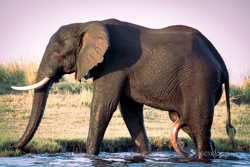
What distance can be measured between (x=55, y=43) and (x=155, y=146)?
3.27m

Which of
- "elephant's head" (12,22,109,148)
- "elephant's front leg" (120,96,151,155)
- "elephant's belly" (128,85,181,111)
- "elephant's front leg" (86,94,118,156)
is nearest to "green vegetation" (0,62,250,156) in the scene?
"elephant's head" (12,22,109,148)

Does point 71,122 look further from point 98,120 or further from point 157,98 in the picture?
point 157,98

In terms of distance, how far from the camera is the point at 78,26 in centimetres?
707

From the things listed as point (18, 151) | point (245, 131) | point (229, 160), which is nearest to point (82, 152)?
point (18, 151)

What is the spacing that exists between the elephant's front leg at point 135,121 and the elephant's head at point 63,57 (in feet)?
3.58

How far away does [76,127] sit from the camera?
10828mm

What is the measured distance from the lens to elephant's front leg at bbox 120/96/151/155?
7406 millimetres

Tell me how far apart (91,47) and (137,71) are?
0.85 meters

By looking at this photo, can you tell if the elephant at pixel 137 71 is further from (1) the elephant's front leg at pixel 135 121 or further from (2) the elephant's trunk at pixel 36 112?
(1) the elephant's front leg at pixel 135 121

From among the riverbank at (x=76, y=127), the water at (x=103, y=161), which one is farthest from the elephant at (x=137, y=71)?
the riverbank at (x=76, y=127)

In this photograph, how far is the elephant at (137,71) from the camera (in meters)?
6.65

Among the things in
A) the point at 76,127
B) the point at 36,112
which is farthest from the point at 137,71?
the point at 76,127

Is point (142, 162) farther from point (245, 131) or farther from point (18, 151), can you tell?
point (245, 131)

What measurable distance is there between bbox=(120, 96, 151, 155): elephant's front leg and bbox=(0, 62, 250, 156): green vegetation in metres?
1.08
